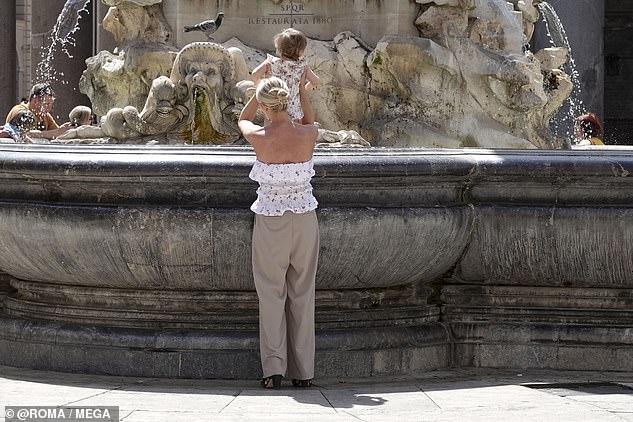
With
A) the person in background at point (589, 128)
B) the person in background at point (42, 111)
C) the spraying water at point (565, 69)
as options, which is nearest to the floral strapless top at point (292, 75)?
the person in background at point (42, 111)

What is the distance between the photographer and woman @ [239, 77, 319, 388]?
7.01m

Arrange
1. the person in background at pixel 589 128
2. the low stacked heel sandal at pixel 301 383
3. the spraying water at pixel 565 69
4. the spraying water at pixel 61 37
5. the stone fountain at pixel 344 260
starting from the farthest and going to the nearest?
the spraying water at pixel 565 69 → the spraying water at pixel 61 37 → the person in background at pixel 589 128 → the stone fountain at pixel 344 260 → the low stacked heel sandal at pixel 301 383

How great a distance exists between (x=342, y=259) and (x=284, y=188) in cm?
58

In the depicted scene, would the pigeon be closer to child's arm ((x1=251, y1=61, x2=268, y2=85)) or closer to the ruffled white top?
child's arm ((x1=251, y1=61, x2=268, y2=85))

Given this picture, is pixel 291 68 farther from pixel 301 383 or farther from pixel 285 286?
pixel 301 383

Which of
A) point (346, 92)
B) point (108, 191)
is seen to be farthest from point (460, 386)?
point (346, 92)

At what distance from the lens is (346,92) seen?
11859mm

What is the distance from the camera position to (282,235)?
7031 mm

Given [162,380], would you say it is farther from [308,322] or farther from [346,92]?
[346,92]

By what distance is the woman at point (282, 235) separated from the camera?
23.0ft

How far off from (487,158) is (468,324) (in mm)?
892

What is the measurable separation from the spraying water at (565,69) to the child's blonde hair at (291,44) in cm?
741

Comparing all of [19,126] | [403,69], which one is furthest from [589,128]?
[19,126]

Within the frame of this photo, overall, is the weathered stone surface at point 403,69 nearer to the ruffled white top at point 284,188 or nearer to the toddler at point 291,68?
the toddler at point 291,68
